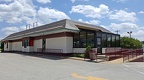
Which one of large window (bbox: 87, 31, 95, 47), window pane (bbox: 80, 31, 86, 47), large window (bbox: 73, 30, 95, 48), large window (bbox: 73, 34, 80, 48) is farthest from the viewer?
large window (bbox: 73, 34, 80, 48)

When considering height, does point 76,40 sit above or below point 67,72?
above

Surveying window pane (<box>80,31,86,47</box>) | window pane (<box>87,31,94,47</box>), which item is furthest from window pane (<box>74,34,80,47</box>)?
window pane (<box>87,31,94,47</box>)

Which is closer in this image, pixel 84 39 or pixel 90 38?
pixel 90 38

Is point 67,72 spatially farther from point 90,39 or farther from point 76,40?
point 76,40

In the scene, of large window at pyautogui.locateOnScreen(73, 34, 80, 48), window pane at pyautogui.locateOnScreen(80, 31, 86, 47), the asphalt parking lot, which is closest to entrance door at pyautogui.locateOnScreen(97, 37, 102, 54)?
window pane at pyautogui.locateOnScreen(80, 31, 86, 47)

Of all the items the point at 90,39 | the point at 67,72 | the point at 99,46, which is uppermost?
the point at 90,39

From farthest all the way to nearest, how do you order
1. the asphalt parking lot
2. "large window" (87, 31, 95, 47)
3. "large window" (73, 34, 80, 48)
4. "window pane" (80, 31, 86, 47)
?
"large window" (73, 34, 80, 48), "window pane" (80, 31, 86, 47), "large window" (87, 31, 95, 47), the asphalt parking lot

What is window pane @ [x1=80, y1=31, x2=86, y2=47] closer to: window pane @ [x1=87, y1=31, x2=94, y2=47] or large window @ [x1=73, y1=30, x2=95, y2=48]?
large window @ [x1=73, y1=30, x2=95, y2=48]

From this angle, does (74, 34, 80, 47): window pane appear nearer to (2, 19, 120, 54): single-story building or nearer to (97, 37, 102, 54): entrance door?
(2, 19, 120, 54): single-story building

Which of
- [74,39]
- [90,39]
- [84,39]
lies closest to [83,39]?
[84,39]

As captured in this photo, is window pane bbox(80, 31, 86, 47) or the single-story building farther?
window pane bbox(80, 31, 86, 47)

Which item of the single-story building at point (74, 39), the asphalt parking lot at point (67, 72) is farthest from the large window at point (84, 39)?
the asphalt parking lot at point (67, 72)

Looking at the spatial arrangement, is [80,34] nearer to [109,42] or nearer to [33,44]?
[109,42]

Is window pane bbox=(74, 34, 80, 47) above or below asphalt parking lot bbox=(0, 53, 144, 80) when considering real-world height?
above
